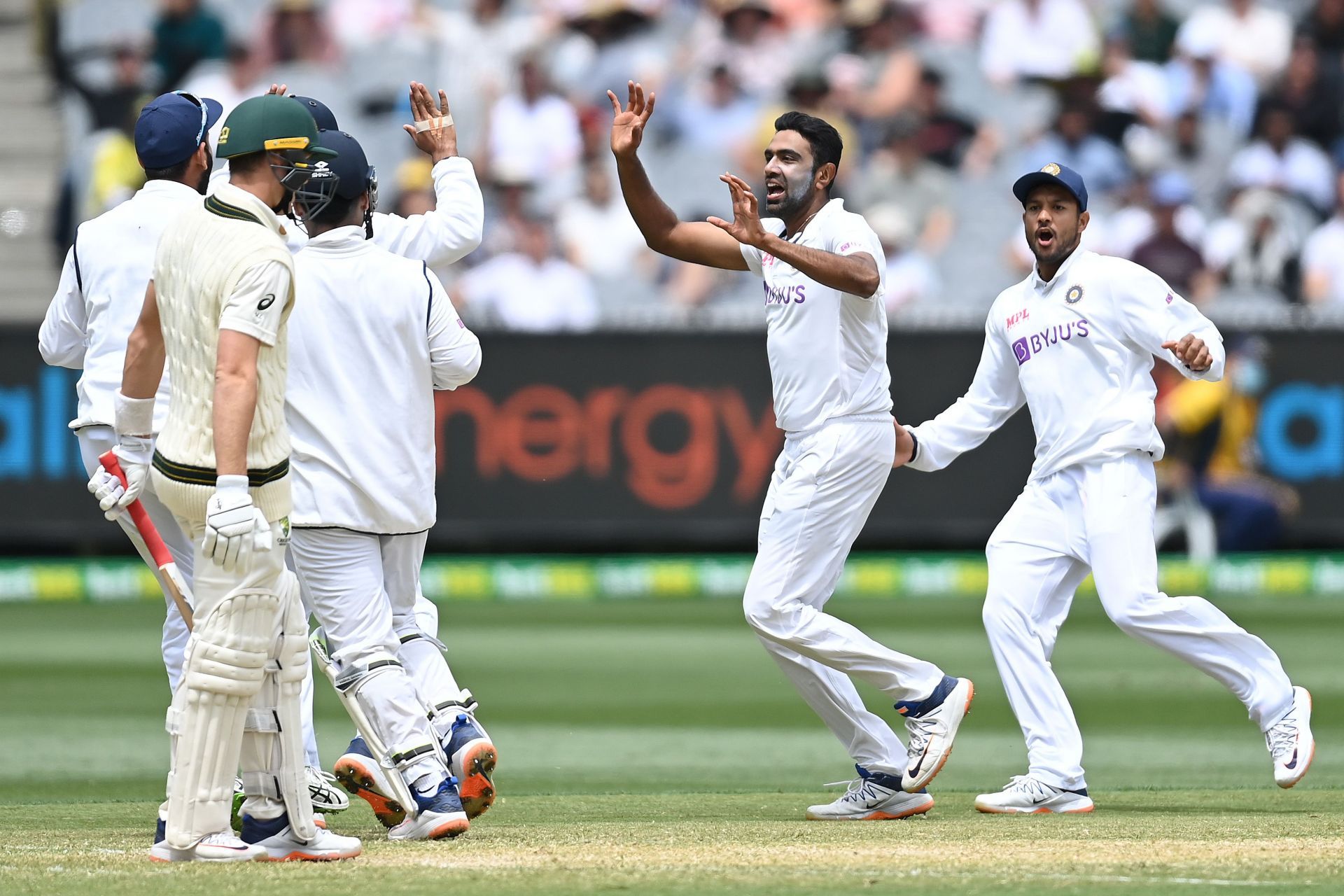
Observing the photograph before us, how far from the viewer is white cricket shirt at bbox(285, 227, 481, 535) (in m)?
5.91

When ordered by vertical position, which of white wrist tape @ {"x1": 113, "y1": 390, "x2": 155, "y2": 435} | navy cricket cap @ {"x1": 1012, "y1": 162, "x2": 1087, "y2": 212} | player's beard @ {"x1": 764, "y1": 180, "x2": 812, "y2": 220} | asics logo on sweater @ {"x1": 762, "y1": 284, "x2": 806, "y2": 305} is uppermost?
navy cricket cap @ {"x1": 1012, "y1": 162, "x2": 1087, "y2": 212}

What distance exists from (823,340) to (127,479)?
218cm

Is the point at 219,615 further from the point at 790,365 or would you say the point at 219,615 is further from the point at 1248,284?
the point at 1248,284

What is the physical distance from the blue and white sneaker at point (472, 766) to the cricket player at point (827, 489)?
1.00 metres

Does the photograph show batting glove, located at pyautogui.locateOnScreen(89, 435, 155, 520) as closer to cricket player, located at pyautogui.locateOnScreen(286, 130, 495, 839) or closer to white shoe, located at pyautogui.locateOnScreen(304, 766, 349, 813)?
cricket player, located at pyautogui.locateOnScreen(286, 130, 495, 839)

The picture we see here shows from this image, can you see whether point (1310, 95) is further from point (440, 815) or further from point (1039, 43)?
point (440, 815)

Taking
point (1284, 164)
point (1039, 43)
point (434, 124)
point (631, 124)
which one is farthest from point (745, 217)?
point (1039, 43)

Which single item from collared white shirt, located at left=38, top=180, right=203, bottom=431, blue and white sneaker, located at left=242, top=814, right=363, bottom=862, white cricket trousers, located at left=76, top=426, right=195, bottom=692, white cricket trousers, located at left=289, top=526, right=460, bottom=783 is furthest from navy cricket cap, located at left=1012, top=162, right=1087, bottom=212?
blue and white sneaker, located at left=242, top=814, right=363, bottom=862

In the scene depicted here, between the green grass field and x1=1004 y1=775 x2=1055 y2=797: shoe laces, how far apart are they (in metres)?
0.18

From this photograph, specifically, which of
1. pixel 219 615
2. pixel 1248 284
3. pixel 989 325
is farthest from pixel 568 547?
pixel 219 615

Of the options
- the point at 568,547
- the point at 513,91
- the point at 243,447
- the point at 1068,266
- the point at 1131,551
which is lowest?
the point at 568,547

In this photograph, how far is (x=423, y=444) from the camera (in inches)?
240

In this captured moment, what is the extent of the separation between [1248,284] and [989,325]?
32.8 feet

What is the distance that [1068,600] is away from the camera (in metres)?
6.91
